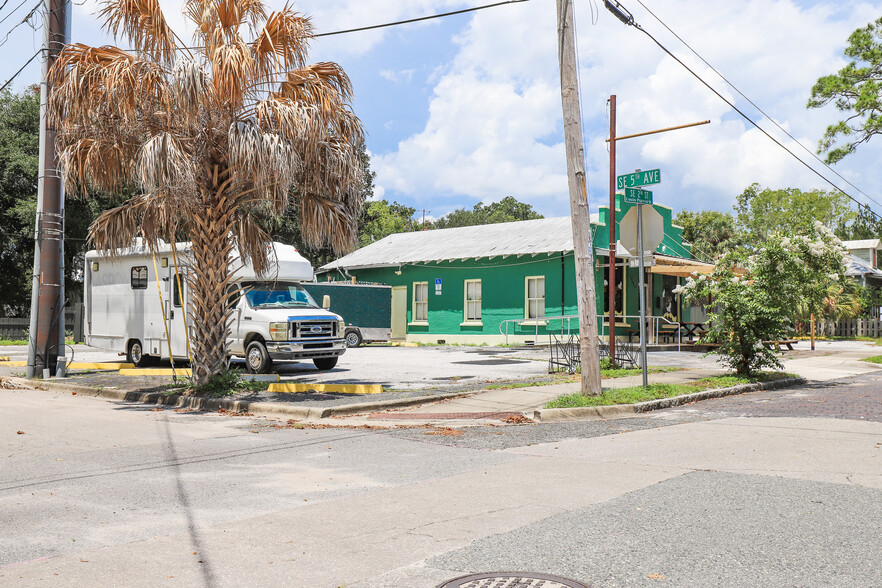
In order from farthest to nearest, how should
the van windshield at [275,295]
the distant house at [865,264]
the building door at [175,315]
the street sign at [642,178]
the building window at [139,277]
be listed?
the distant house at [865,264], the building window at [139,277], the van windshield at [275,295], the building door at [175,315], the street sign at [642,178]

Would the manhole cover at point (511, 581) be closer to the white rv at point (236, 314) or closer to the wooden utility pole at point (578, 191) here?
the wooden utility pole at point (578, 191)

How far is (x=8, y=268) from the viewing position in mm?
36906

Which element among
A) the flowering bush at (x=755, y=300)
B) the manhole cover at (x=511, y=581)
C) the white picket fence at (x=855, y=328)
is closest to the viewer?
the manhole cover at (x=511, y=581)

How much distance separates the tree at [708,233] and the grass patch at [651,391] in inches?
1158

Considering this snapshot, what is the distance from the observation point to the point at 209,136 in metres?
12.7

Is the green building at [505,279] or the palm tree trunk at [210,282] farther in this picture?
the green building at [505,279]

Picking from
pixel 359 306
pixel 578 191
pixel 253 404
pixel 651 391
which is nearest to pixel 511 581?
pixel 253 404

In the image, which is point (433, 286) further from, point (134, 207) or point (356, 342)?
point (134, 207)

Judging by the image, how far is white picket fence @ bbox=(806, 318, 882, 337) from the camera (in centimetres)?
3997

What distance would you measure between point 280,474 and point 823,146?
27292mm

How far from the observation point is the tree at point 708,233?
160 feet

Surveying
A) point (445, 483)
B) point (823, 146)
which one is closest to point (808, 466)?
point (445, 483)

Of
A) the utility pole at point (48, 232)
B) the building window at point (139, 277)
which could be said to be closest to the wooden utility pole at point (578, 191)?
the utility pole at point (48, 232)

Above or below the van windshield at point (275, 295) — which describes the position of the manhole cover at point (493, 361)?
below
